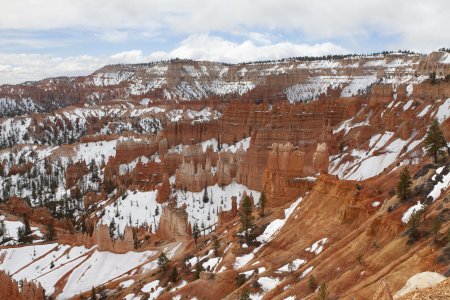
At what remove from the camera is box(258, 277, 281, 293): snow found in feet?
120

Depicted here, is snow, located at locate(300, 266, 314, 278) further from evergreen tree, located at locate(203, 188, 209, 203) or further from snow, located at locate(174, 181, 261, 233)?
evergreen tree, located at locate(203, 188, 209, 203)

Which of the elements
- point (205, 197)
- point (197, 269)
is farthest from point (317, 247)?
point (205, 197)

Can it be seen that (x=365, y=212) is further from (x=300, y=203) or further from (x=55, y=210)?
(x=55, y=210)

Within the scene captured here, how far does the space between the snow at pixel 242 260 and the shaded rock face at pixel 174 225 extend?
2047 centimetres

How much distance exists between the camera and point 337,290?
29.5 m

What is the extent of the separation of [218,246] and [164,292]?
24.8 feet

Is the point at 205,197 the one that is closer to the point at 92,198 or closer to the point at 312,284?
the point at 92,198

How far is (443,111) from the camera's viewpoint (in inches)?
3167

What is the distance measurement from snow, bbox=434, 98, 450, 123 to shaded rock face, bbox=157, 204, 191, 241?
4507cm

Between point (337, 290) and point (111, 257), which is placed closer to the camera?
point (337, 290)

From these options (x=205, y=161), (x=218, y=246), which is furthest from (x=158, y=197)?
(x=218, y=246)

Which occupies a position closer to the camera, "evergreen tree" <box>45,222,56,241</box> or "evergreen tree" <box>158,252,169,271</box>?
"evergreen tree" <box>158,252,169,271</box>

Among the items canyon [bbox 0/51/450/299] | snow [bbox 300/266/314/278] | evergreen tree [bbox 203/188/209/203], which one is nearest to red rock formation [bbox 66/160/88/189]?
canyon [bbox 0/51/450/299]

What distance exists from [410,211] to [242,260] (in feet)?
56.5
